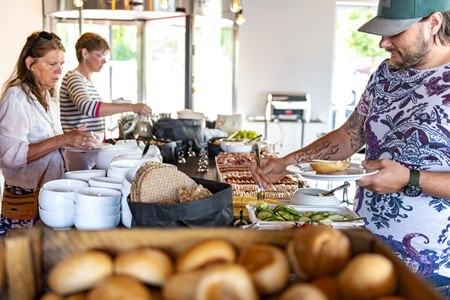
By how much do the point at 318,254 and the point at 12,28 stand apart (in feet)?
18.2

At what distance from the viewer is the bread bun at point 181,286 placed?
70 cm

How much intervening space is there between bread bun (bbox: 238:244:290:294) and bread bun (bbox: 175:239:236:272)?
25 millimetres

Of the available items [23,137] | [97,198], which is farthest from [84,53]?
[97,198]

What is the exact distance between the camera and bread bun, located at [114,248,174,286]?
74 centimetres

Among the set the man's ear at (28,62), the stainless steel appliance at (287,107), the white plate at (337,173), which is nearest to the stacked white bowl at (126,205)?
the white plate at (337,173)

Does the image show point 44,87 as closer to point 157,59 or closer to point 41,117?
point 41,117

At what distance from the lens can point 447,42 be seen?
5.83 ft

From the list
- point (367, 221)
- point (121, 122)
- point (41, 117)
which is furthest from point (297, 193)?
point (121, 122)

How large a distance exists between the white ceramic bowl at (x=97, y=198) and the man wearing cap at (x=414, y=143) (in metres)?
0.79

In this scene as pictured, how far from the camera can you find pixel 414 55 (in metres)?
1.78

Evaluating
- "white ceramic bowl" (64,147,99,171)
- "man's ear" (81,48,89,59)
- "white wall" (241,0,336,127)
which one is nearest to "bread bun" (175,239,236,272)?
"white ceramic bowl" (64,147,99,171)

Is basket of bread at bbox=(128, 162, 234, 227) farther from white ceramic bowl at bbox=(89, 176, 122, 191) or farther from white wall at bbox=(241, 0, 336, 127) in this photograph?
white wall at bbox=(241, 0, 336, 127)

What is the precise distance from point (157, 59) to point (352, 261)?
21.8 feet

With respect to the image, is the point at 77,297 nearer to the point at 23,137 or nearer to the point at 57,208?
the point at 57,208
